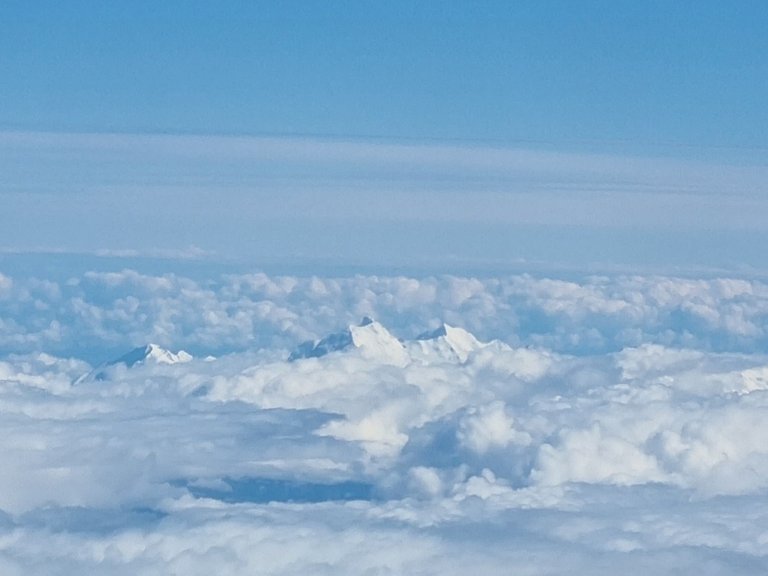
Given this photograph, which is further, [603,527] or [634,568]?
[603,527]

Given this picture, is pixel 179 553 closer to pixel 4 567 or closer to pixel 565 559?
pixel 4 567

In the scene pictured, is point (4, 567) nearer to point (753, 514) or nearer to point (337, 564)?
point (337, 564)

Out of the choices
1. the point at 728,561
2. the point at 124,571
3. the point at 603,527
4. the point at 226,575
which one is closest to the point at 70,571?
the point at 124,571

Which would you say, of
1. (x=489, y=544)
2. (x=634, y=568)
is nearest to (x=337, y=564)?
(x=489, y=544)

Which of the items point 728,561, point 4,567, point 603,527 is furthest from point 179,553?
point 728,561

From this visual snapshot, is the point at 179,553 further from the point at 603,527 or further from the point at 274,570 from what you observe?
the point at 603,527

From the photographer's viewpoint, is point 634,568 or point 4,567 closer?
point 634,568

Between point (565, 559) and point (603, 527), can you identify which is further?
point (603, 527)
